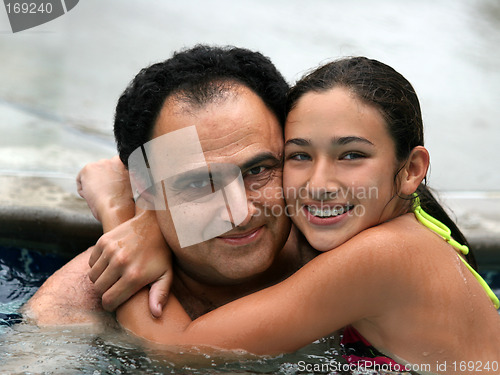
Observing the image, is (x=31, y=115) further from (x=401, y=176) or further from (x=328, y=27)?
(x=401, y=176)

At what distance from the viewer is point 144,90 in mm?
3082

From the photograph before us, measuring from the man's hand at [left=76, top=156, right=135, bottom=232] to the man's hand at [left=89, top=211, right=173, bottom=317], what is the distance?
170 millimetres

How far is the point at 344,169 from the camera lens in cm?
275

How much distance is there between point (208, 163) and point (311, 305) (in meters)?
0.66

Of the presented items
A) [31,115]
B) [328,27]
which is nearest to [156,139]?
[31,115]

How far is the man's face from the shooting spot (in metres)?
2.88

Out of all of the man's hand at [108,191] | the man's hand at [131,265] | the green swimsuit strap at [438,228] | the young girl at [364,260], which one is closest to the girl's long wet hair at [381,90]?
the young girl at [364,260]

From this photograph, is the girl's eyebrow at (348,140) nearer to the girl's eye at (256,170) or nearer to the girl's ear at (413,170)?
the girl's ear at (413,170)

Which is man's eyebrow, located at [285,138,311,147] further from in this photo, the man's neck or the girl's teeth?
the man's neck

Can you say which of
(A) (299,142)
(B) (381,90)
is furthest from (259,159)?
(B) (381,90)

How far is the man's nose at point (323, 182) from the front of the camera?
107 inches

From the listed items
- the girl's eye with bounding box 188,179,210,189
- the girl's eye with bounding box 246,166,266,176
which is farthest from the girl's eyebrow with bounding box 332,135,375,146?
the girl's eye with bounding box 188,179,210,189

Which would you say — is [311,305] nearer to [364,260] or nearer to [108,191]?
[364,260]

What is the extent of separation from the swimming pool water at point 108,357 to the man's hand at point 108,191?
0.48 m
